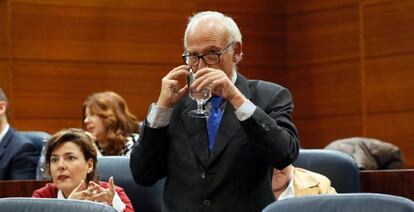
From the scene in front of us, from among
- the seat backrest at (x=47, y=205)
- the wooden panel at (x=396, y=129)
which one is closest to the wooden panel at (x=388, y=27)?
the wooden panel at (x=396, y=129)

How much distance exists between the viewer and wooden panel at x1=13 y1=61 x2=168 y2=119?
26.6 ft

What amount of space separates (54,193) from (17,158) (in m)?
1.43

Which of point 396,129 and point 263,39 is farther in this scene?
point 263,39

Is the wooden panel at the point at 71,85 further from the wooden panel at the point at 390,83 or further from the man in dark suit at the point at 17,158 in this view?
the man in dark suit at the point at 17,158

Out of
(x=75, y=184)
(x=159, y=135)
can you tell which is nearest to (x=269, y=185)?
(x=159, y=135)

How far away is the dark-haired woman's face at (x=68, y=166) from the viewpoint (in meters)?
4.57

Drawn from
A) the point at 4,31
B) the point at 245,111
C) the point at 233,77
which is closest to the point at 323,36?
the point at 4,31

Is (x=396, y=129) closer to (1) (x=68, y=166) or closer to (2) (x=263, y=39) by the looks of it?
(2) (x=263, y=39)

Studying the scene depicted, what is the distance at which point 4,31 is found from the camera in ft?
26.2

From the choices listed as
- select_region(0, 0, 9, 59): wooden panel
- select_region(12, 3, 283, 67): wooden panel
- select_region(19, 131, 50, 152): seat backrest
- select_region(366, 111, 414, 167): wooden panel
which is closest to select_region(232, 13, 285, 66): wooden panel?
select_region(12, 3, 283, 67): wooden panel

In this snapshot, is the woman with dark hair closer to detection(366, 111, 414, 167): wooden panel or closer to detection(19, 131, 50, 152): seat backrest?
detection(19, 131, 50, 152): seat backrest

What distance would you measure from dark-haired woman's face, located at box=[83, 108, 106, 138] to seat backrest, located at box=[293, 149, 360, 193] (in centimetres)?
160

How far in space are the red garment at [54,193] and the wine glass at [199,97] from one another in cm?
93

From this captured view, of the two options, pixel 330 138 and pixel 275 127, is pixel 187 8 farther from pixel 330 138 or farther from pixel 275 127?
pixel 275 127
